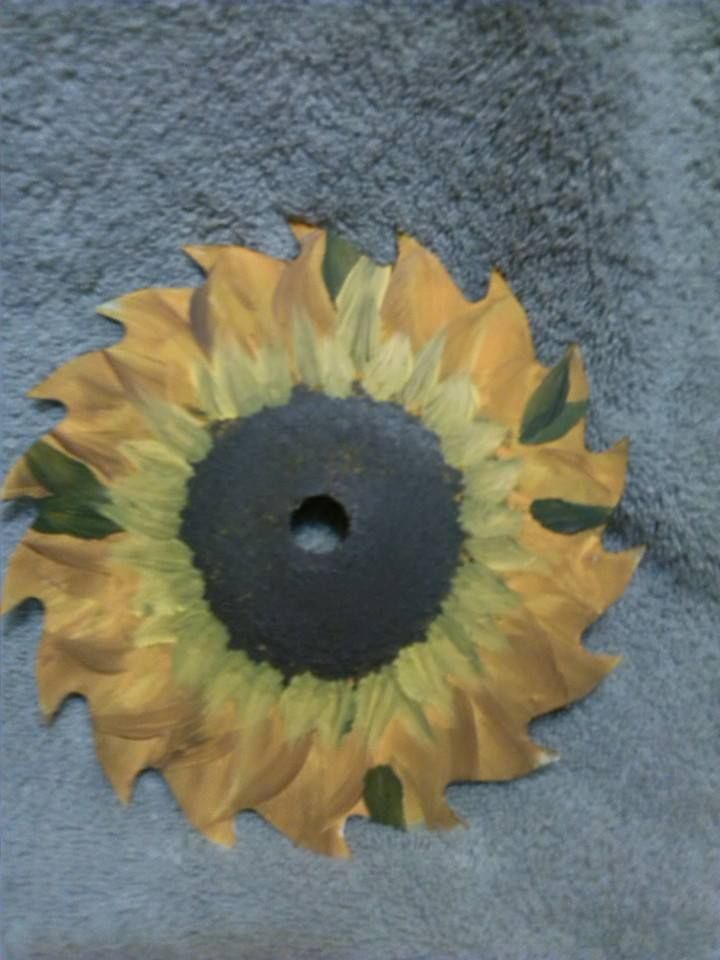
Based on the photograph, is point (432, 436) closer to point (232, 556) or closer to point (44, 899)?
point (232, 556)

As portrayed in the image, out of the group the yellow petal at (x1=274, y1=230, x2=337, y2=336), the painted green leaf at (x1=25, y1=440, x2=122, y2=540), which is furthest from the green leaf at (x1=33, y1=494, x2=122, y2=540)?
the yellow petal at (x1=274, y1=230, x2=337, y2=336)

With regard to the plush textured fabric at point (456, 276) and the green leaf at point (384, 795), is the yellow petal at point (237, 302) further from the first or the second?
the green leaf at point (384, 795)

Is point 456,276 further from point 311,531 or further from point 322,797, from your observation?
point 322,797

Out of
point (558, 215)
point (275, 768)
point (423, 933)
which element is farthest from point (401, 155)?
point (423, 933)

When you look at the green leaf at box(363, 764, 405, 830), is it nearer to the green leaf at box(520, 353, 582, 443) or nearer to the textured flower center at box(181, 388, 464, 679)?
the textured flower center at box(181, 388, 464, 679)

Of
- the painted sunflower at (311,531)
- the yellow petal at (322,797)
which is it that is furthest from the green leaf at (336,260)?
the yellow petal at (322,797)
